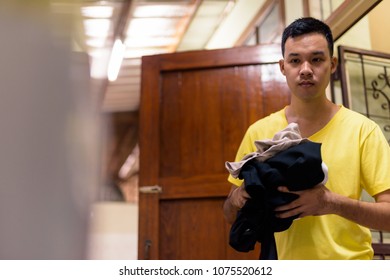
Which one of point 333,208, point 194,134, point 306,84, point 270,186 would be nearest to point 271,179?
point 270,186

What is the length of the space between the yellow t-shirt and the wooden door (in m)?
0.75

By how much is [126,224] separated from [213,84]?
260 cm

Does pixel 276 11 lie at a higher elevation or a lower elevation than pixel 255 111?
higher

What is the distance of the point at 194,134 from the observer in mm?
1740

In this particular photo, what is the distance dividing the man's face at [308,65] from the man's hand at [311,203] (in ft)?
0.71

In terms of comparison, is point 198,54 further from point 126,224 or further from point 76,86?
point 126,224

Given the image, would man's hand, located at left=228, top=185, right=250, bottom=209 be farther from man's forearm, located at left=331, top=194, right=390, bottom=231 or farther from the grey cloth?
man's forearm, located at left=331, top=194, right=390, bottom=231

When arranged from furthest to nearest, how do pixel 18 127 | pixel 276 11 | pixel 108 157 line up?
pixel 108 157 < pixel 276 11 < pixel 18 127

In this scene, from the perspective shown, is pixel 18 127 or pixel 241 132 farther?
pixel 241 132

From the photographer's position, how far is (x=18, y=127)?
1.82 ft

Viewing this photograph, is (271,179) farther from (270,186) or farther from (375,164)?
(375,164)

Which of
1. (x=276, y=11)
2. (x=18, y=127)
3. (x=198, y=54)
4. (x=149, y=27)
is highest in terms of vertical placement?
(x=149, y=27)

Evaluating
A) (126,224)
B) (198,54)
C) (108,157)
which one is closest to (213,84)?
(198,54)

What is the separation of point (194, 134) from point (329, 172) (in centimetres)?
92
